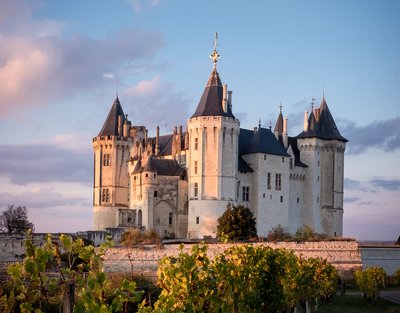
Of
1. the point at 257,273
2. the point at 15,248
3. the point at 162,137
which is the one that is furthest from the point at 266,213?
the point at 257,273

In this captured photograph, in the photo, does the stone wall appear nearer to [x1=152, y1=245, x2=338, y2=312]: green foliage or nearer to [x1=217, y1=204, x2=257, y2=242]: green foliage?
[x1=217, y1=204, x2=257, y2=242]: green foliage

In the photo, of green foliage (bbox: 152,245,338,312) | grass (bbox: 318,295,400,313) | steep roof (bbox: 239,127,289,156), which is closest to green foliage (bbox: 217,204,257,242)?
steep roof (bbox: 239,127,289,156)

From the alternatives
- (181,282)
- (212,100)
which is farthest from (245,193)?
(181,282)

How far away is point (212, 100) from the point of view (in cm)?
6638

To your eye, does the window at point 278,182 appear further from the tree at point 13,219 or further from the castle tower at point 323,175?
the tree at point 13,219

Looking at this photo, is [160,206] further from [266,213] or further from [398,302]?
[398,302]

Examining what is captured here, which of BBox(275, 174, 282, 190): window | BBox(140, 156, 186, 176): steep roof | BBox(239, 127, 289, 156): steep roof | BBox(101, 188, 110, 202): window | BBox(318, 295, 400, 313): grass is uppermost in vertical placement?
BBox(239, 127, 289, 156): steep roof

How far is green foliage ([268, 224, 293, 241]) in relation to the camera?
55169mm

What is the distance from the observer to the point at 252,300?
70.5 feet

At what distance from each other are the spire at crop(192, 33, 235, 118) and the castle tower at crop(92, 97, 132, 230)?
11.5 meters

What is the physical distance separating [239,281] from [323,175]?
55191mm

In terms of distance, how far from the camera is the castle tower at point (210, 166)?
63344 millimetres

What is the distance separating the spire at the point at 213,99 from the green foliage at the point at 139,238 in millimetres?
11377

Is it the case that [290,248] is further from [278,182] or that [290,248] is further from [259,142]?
[259,142]
